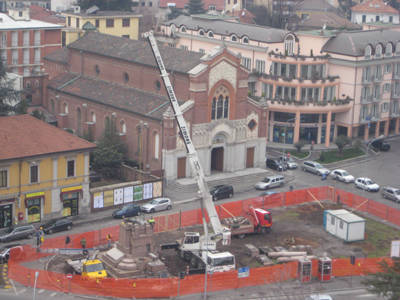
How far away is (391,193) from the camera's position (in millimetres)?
86938

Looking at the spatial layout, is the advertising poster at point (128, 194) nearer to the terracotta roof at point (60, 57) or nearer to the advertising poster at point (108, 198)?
the advertising poster at point (108, 198)

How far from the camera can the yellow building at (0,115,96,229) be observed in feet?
237

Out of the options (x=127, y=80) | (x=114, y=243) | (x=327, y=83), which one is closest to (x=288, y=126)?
(x=327, y=83)

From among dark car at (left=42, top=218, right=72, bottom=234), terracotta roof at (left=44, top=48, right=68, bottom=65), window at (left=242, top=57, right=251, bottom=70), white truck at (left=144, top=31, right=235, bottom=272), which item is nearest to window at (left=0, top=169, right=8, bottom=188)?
dark car at (left=42, top=218, right=72, bottom=234)

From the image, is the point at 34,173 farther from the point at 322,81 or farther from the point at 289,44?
the point at 289,44

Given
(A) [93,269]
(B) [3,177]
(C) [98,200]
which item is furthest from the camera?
(C) [98,200]

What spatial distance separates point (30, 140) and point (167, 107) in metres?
18.0

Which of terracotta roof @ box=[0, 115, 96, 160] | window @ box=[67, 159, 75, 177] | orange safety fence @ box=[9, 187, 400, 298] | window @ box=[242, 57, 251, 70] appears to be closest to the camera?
orange safety fence @ box=[9, 187, 400, 298]

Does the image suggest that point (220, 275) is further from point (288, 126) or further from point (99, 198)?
point (288, 126)

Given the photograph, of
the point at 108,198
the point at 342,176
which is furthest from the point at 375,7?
the point at 108,198

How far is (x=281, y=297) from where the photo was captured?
60188 mm

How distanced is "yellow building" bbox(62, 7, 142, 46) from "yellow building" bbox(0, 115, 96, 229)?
174 ft

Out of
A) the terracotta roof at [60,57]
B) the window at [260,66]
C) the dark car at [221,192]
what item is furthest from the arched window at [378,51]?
the terracotta roof at [60,57]

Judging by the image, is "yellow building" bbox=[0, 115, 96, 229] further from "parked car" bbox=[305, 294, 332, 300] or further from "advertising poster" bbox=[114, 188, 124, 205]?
"parked car" bbox=[305, 294, 332, 300]
